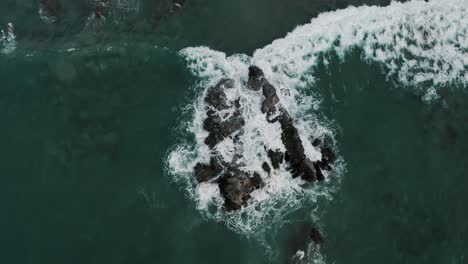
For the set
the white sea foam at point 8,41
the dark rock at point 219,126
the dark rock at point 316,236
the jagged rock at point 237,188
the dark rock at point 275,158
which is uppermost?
the white sea foam at point 8,41

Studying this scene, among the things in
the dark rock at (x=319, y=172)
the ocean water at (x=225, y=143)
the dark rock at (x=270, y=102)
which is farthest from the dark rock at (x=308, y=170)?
the dark rock at (x=270, y=102)

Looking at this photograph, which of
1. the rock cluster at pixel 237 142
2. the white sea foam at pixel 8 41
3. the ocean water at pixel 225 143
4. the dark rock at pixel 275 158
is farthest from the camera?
the white sea foam at pixel 8 41

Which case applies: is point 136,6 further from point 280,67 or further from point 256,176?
point 256,176

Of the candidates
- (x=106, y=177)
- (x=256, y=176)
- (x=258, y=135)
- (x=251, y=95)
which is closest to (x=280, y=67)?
(x=251, y=95)

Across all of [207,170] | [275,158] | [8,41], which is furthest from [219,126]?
[8,41]

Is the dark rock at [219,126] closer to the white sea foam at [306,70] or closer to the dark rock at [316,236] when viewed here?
the white sea foam at [306,70]

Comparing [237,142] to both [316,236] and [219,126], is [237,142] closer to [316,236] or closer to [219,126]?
[219,126]

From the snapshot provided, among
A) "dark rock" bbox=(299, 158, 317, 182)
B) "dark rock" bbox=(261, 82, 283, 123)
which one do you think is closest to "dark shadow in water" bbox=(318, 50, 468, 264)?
"dark rock" bbox=(299, 158, 317, 182)
